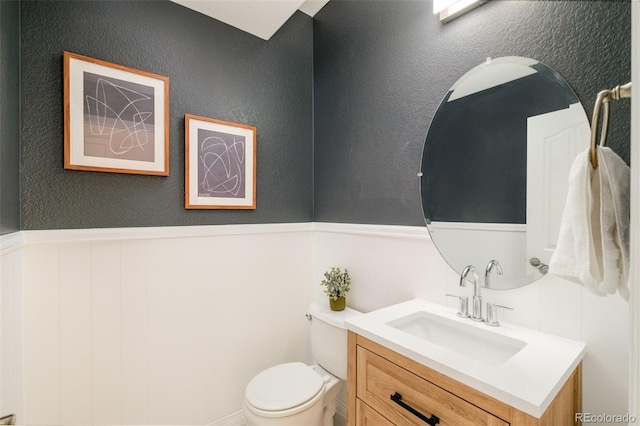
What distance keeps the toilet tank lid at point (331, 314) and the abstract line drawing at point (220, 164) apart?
815 mm

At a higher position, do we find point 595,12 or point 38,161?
point 595,12

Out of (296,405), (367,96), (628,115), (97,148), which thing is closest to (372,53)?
(367,96)

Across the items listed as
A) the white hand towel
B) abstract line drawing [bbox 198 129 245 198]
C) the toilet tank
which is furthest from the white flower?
the white hand towel

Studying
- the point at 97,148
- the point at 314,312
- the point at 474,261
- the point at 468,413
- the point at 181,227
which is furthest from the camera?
the point at 314,312

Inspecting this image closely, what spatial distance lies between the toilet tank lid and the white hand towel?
107 cm

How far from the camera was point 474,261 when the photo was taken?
3.84 feet

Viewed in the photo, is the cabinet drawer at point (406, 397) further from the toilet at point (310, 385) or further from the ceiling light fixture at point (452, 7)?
the ceiling light fixture at point (452, 7)

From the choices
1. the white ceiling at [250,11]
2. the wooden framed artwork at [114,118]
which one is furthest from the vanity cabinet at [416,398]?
the white ceiling at [250,11]

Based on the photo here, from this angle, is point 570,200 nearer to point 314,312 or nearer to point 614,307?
point 614,307

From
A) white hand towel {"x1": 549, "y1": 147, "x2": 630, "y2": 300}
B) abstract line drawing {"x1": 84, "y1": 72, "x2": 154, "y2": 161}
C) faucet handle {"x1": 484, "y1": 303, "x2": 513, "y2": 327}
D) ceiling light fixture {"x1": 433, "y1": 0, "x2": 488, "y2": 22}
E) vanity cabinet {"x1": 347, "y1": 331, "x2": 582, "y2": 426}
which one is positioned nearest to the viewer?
white hand towel {"x1": 549, "y1": 147, "x2": 630, "y2": 300}

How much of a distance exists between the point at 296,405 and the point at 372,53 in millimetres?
1847

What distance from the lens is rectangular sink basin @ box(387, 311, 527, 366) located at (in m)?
0.99
